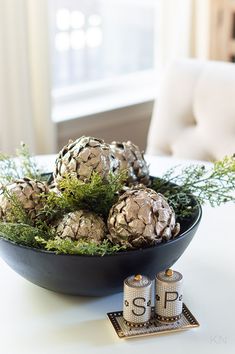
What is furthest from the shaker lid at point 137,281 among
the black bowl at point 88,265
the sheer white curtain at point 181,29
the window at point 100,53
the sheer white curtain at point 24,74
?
the sheer white curtain at point 181,29

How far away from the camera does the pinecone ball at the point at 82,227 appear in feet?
2.98

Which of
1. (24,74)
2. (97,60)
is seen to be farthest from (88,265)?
(97,60)

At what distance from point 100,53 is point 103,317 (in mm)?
1911

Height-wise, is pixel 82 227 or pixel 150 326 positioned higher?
pixel 82 227

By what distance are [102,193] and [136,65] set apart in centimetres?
199

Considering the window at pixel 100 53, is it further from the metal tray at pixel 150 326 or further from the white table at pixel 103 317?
the metal tray at pixel 150 326

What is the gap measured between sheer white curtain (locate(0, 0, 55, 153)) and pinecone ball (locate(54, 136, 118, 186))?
43.7 inches

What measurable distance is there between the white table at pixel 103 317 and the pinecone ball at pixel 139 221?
0.41 feet

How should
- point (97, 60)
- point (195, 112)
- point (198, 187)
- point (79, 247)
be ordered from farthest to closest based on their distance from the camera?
point (97, 60)
point (195, 112)
point (198, 187)
point (79, 247)

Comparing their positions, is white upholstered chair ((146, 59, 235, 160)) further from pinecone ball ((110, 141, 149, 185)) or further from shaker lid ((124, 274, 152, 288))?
shaker lid ((124, 274, 152, 288))

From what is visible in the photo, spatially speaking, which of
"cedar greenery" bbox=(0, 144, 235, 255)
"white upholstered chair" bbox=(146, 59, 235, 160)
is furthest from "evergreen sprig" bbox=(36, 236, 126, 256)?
"white upholstered chair" bbox=(146, 59, 235, 160)

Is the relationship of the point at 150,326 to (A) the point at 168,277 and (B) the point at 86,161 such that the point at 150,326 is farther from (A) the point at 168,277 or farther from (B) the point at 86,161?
(B) the point at 86,161

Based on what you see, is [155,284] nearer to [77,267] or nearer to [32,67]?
[77,267]

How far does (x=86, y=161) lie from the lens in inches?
37.1
